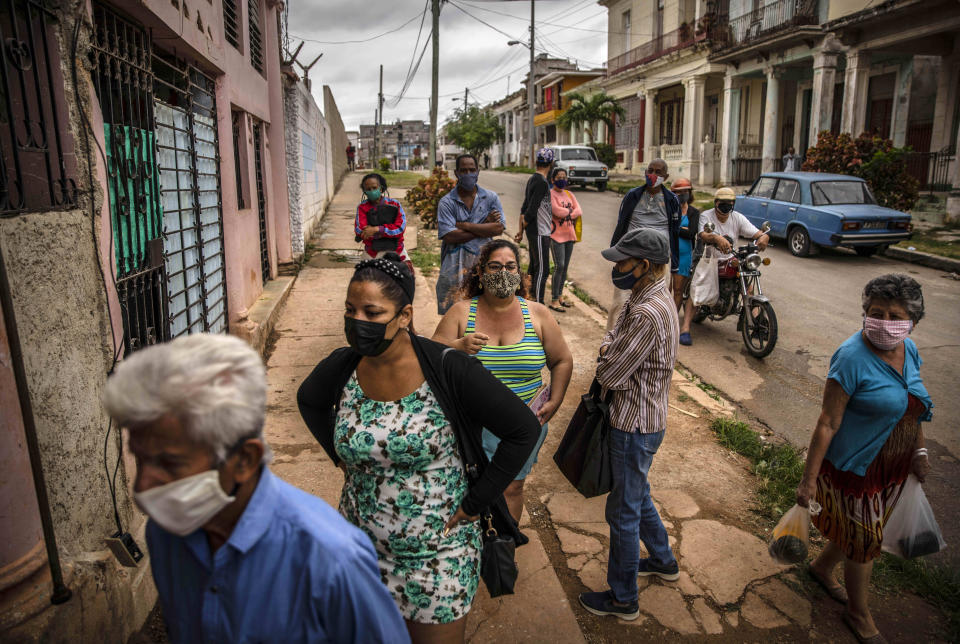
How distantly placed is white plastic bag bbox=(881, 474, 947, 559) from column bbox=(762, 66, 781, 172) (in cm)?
2193

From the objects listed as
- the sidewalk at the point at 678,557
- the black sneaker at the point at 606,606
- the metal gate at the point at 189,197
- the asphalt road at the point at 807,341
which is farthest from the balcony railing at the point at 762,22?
the black sneaker at the point at 606,606

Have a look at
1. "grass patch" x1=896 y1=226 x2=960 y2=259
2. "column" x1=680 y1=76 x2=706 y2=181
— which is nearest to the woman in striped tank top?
"grass patch" x1=896 y1=226 x2=960 y2=259

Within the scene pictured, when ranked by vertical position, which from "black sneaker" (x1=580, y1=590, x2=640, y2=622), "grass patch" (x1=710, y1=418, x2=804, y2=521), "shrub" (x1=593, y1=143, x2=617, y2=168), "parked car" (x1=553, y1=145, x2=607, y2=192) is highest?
"shrub" (x1=593, y1=143, x2=617, y2=168)

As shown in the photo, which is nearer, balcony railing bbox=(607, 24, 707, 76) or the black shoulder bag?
the black shoulder bag

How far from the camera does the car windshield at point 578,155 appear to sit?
2595 centimetres

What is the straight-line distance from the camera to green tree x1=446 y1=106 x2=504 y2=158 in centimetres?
5906

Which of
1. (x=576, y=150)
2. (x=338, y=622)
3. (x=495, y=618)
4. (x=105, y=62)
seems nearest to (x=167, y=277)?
(x=105, y=62)

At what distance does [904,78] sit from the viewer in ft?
63.1

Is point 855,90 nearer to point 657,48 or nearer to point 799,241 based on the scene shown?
point 799,241

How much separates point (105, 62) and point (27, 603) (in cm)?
254

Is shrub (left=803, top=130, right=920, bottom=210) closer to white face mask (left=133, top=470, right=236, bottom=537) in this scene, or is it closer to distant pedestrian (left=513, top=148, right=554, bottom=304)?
distant pedestrian (left=513, top=148, right=554, bottom=304)

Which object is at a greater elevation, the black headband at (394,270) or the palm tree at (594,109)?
the palm tree at (594,109)

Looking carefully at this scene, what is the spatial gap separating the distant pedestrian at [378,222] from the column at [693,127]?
2233 cm

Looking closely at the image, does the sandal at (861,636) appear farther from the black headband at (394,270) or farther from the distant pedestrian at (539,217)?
the distant pedestrian at (539,217)
